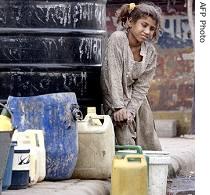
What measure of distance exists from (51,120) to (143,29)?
1.56m

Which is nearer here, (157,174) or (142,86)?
(157,174)

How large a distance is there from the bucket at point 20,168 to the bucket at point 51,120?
1.52ft

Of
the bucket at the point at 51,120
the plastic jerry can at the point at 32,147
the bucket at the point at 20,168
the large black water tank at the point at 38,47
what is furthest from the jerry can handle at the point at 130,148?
the bucket at the point at 20,168

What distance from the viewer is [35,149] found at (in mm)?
5949

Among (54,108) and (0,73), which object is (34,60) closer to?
(0,73)

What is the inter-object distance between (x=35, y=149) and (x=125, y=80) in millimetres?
1689

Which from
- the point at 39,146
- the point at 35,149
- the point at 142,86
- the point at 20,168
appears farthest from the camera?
the point at 142,86

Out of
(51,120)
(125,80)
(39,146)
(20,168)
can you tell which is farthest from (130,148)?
(20,168)

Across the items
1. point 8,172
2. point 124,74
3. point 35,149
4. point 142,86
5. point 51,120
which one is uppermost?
point 124,74

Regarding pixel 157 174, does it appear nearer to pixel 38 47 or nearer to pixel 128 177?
pixel 128 177

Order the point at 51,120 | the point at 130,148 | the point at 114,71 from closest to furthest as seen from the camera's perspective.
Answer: the point at 51,120 → the point at 130,148 → the point at 114,71

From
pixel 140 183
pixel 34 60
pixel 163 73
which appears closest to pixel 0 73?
pixel 34 60

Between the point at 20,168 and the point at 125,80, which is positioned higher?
the point at 125,80

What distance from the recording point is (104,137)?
663cm
